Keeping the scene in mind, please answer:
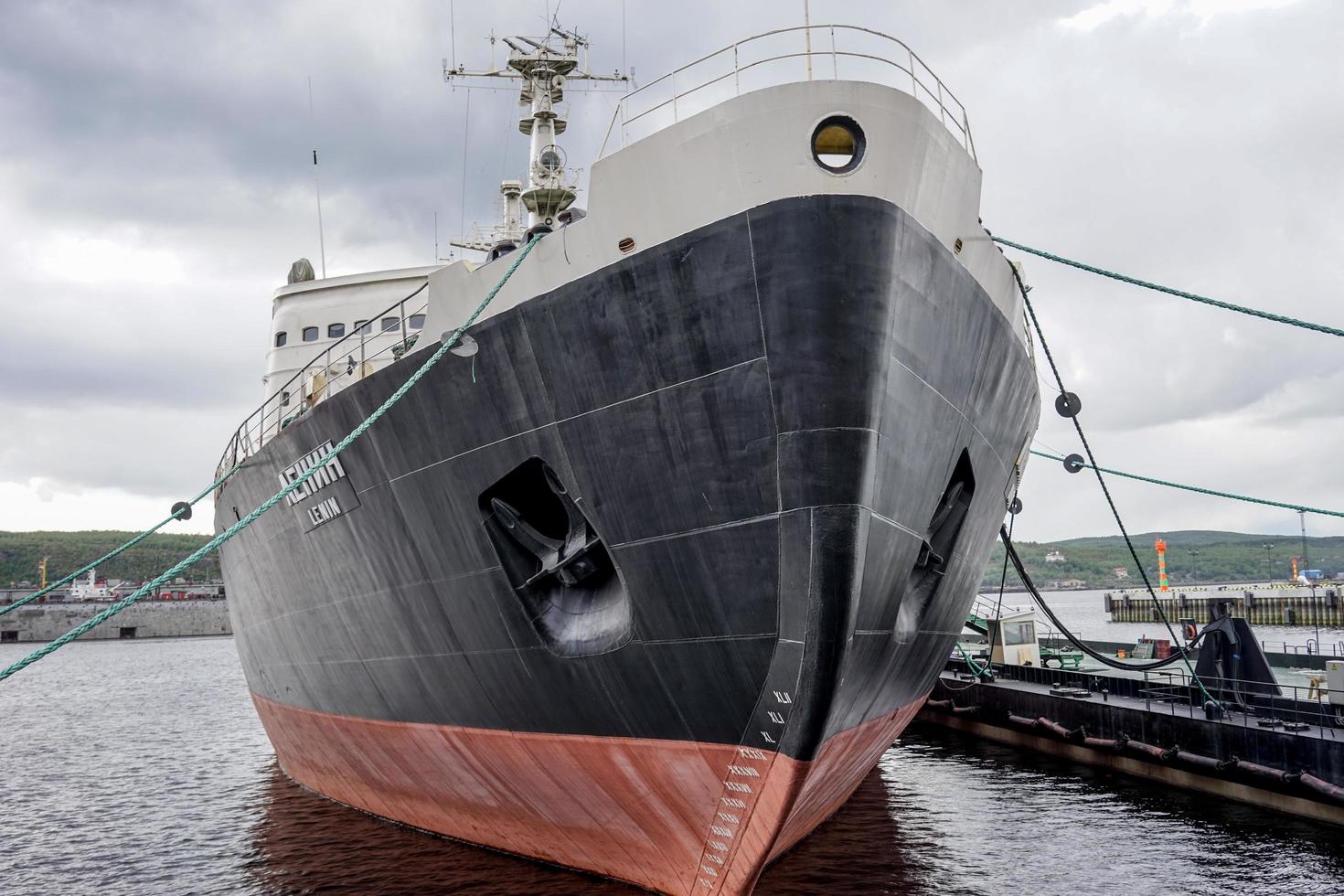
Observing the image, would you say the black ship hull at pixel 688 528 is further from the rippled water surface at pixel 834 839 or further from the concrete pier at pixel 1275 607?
the concrete pier at pixel 1275 607

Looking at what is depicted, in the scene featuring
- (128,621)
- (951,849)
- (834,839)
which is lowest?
(128,621)

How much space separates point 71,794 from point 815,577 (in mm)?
17126

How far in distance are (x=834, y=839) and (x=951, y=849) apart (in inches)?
57.5

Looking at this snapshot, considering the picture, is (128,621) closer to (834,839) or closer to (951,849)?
(834,839)

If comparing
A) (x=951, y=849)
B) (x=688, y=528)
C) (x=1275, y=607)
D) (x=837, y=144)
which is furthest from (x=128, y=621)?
(x=1275, y=607)

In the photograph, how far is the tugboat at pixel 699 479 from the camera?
6.17m

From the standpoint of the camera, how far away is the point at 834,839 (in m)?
11.2

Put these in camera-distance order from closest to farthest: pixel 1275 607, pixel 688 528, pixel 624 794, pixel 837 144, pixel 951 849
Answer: pixel 837 144
pixel 688 528
pixel 624 794
pixel 951 849
pixel 1275 607

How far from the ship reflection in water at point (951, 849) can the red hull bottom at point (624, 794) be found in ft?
1.36

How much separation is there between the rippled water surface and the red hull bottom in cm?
46

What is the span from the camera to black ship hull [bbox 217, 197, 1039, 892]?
6.15 metres

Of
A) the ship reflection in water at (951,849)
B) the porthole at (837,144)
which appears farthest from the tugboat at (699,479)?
A: the ship reflection in water at (951,849)

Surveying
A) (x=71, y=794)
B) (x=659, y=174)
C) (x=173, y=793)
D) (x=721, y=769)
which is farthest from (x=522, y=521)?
(x=71, y=794)

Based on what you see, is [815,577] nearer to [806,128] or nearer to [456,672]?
[806,128]
